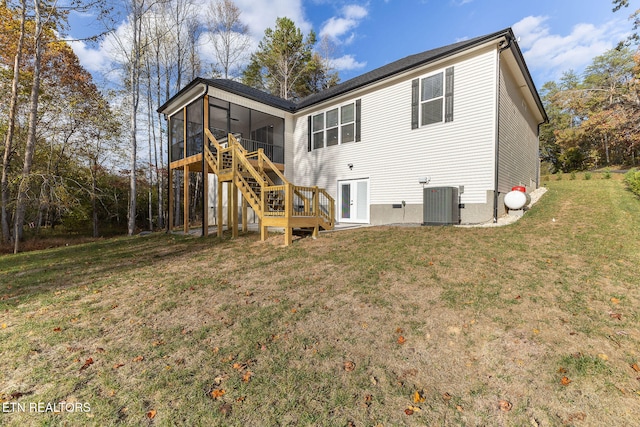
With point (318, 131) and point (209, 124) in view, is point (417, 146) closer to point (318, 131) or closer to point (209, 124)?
point (318, 131)

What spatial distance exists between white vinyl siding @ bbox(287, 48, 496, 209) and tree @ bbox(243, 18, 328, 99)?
14.3m

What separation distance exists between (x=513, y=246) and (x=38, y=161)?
2070 cm

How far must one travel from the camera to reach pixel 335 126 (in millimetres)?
11680

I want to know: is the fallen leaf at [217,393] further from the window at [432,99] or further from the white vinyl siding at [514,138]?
the window at [432,99]

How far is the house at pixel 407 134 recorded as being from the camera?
7988 mm

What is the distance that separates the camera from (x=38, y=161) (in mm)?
14320

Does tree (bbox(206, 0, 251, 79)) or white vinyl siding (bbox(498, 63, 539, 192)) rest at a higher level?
tree (bbox(206, 0, 251, 79))

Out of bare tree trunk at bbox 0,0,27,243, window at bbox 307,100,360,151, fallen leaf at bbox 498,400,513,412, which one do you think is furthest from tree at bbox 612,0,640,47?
bare tree trunk at bbox 0,0,27,243

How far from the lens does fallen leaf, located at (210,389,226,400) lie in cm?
225

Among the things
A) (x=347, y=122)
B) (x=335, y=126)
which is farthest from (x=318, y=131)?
→ (x=347, y=122)

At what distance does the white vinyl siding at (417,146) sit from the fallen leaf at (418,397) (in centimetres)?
707

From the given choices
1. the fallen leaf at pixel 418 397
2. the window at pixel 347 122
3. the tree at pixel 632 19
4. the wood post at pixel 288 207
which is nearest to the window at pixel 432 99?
the window at pixel 347 122

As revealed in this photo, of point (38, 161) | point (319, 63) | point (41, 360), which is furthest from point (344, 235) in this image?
point (319, 63)

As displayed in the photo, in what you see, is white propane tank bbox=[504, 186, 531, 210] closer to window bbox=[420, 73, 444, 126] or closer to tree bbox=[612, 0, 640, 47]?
window bbox=[420, 73, 444, 126]
